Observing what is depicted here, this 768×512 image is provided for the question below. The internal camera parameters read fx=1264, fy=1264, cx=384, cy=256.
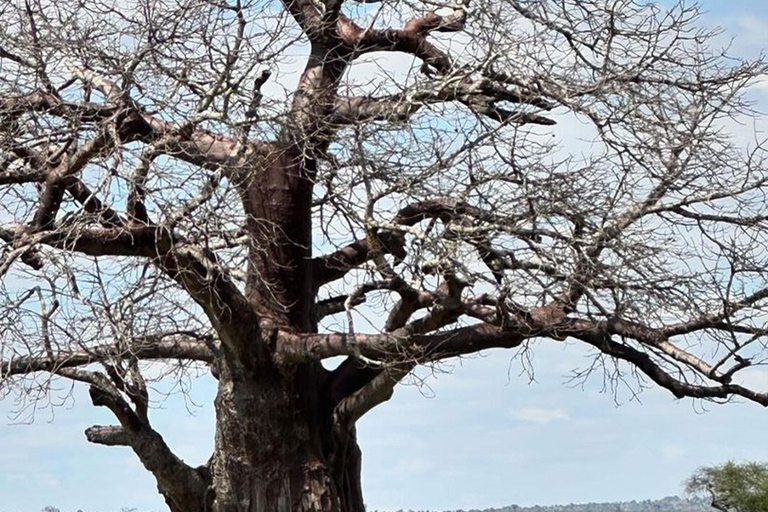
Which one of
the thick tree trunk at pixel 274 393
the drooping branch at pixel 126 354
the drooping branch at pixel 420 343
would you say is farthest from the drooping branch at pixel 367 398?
the drooping branch at pixel 126 354

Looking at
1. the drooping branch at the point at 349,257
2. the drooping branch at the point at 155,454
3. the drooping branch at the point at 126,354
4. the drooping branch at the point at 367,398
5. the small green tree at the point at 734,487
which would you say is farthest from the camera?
the small green tree at the point at 734,487

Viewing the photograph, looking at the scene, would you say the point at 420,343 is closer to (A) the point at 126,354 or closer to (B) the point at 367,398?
(B) the point at 367,398

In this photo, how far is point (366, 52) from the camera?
8312 millimetres

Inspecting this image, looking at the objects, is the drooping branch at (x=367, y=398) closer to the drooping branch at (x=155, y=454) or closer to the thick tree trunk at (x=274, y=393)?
the thick tree trunk at (x=274, y=393)

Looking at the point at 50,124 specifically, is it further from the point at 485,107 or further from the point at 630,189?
the point at 630,189

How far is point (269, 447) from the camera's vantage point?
27.2 feet

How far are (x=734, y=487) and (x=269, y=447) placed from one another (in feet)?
65.3

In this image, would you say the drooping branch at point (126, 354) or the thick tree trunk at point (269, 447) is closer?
the drooping branch at point (126, 354)

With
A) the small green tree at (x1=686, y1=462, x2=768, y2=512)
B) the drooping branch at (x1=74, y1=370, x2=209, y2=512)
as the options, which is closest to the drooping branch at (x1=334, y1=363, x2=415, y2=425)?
the drooping branch at (x1=74, y1=370, x2=209, y2=512)

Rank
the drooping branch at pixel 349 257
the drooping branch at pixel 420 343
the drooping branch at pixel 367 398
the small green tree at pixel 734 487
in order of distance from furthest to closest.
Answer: the small green tree at pixel 734 487
the drooping branch at pixel 367 398
the drooping branch at pixel 349 257
the drooping branch at pixel 420 343

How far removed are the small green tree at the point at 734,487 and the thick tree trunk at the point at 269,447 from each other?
1854 centimetres

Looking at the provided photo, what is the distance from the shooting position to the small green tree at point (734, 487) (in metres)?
25.6

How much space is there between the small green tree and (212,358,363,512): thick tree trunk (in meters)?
18.5

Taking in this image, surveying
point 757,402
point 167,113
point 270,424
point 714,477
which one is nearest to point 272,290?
point 270,424
